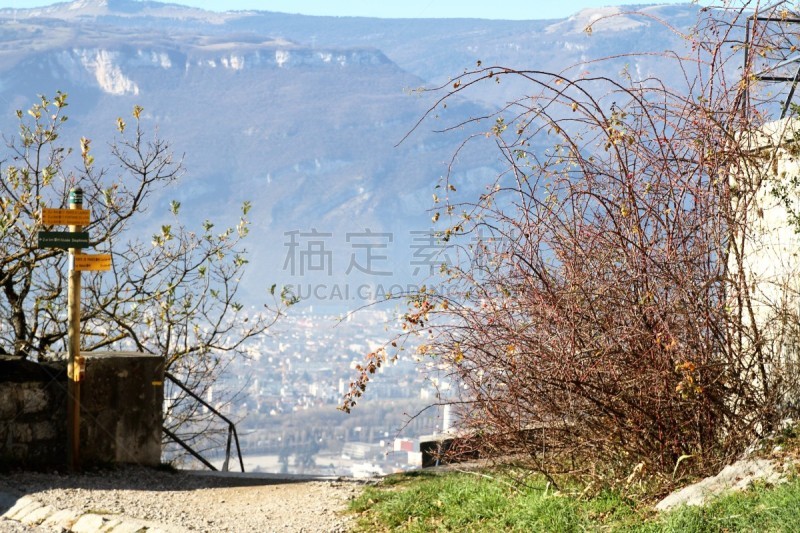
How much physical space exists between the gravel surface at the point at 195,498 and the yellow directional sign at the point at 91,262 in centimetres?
186

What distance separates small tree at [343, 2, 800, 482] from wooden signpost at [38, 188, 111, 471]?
10.9ft

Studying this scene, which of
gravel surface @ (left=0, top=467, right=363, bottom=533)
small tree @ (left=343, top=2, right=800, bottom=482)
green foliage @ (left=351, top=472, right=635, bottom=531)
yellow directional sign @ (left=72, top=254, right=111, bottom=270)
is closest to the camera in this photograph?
green foliage @ (left=351, top=472, right=635, bottom=531)

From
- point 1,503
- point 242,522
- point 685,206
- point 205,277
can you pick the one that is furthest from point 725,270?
point 205,277

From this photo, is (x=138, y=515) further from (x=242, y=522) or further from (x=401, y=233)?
(x=401, y=233)

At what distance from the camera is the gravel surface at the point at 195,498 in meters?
7.52

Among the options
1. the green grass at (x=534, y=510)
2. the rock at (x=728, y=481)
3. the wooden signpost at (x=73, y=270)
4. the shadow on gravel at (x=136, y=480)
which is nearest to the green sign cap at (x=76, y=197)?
the wooden signpost at (x=73, y=270)

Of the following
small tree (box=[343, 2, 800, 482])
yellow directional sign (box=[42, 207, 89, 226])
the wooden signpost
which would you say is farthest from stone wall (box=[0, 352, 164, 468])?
small tree (box=[343, 2, 800, 482])

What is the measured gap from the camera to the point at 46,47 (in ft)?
640

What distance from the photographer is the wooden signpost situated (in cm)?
920

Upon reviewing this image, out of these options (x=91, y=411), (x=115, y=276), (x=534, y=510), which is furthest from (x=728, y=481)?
(x=115, y=276)

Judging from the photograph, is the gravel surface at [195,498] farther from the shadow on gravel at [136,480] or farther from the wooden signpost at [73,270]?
the wooden signpost at [73,270]

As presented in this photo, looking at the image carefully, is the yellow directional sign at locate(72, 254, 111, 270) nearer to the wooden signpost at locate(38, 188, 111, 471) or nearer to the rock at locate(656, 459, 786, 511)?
the wooden signpost at locate(38, 188, 111, 471)

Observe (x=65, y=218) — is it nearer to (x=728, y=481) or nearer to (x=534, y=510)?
(x=534, y=510)

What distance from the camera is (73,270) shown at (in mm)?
9281
